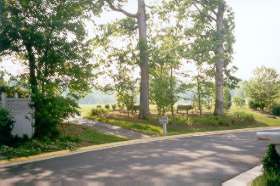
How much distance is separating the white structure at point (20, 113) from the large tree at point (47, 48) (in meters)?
0.42

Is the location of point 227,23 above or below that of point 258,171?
above

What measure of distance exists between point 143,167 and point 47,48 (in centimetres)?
A: 1235

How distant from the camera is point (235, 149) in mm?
17031

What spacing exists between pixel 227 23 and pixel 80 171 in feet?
98.9

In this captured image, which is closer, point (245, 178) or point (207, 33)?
point (245, 178)

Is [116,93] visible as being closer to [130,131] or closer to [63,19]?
[130,131]

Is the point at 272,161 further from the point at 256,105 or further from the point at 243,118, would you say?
the point at 256,105

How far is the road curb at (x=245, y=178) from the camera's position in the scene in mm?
10070

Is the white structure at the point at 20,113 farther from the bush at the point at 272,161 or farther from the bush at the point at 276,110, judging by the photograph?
the bush at the point at 276,110

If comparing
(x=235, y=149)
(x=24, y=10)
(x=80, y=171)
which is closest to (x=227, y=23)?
(x=24, y=10)

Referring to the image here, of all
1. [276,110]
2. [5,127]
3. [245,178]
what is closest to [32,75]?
[5,127]

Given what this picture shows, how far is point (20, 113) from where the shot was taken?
20547 mm

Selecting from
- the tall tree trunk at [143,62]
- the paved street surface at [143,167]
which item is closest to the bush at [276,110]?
the tall tree trunk at [143,62]

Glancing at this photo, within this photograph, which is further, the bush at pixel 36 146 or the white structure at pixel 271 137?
the bush at pixel 36 146
